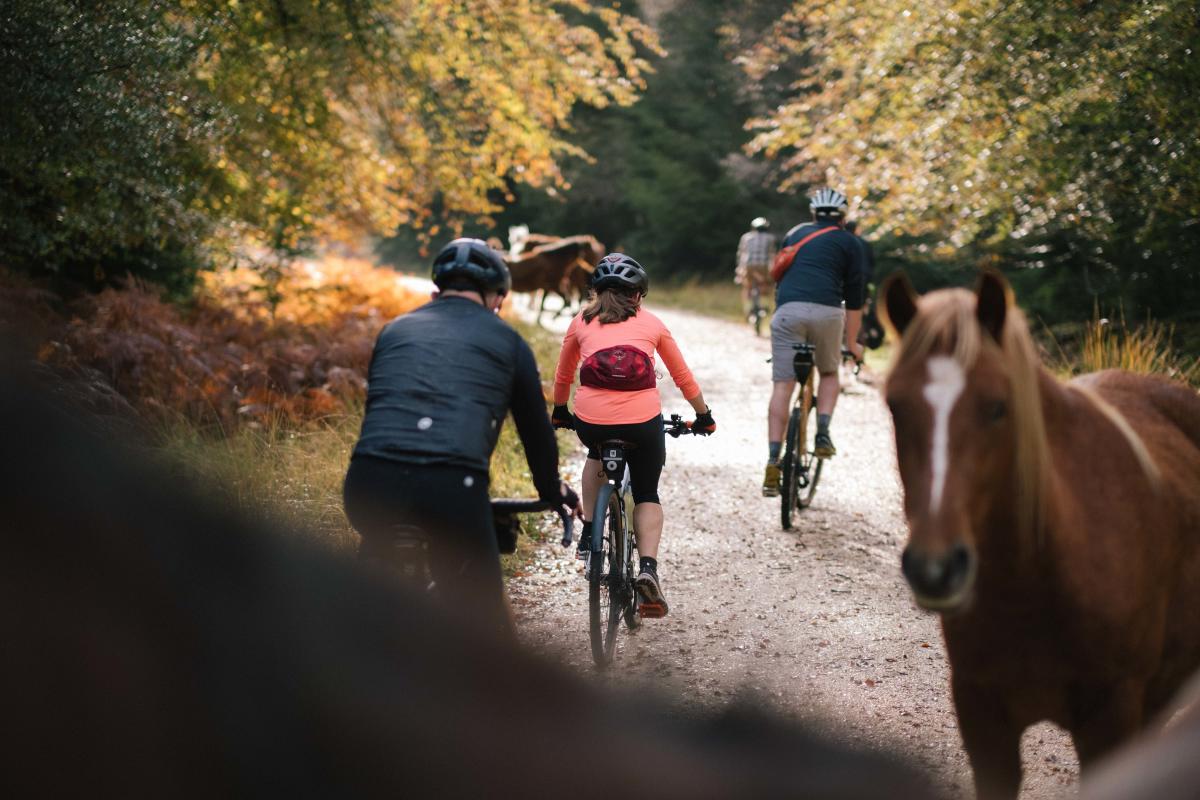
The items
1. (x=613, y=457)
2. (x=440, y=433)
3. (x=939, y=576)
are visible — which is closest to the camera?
(x=939, y=576)

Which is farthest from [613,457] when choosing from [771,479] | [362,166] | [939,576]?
[362,166]

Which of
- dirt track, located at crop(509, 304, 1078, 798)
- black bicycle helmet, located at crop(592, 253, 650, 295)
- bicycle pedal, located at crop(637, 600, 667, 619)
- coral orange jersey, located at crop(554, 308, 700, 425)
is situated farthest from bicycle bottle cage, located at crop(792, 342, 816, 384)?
bicycle pedal, located at crop(637, 600, 667, 619)

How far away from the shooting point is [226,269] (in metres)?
16.2

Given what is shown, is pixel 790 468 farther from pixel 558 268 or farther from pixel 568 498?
pixel 558 268

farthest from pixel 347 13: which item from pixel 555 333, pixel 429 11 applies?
pixel 555 333

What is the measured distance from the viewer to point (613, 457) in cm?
523

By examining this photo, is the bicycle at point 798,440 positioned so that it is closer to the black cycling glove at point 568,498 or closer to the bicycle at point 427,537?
the black cycling glove at point 568,498

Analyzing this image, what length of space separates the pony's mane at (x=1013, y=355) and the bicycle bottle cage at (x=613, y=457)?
2830mm

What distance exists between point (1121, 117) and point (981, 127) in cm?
235

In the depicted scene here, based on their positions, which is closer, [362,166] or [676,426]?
[676,426]

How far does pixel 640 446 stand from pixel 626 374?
42cm

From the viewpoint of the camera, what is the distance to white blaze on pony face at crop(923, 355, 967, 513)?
87.7 inches

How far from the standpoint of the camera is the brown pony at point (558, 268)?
2053cm

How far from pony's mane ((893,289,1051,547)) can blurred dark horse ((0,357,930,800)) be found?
1966 mm
